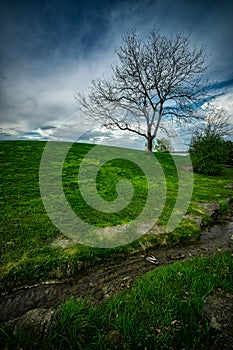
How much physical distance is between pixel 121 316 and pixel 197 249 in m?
3.26

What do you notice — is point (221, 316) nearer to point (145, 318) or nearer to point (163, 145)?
point (145, 318)

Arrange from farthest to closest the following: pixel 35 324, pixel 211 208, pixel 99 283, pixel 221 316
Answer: pixel 211 208
pixel 99 283
pixel 221 316
pixel 35 324

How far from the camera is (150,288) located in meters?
3.06

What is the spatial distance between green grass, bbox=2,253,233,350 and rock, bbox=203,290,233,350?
0.09 meters

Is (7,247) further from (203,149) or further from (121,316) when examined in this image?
(203,149)

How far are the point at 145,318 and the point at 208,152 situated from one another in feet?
51.0

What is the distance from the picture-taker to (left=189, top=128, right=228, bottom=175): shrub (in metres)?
14.7

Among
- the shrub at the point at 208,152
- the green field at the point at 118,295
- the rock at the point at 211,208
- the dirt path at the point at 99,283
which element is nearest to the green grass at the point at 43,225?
the green field at the point at 118,295

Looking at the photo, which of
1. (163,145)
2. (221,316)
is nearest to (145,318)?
(221,316)

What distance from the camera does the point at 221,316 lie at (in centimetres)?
251

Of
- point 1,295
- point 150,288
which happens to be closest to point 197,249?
point 150,288

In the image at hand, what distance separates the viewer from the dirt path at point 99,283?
2.91 m

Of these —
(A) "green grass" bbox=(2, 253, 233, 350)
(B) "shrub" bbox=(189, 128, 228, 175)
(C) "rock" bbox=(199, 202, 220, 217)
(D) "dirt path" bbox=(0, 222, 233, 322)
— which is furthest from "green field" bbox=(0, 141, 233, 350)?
(B) "shrub" bbox=(189, 128, 228, 175)

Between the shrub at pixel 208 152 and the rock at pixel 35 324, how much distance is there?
15894mm
